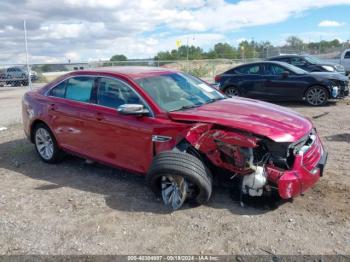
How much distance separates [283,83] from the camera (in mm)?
12227

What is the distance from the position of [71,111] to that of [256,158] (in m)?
2.92

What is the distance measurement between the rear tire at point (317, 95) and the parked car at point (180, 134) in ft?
22.9

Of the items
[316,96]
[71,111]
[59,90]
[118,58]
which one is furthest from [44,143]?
[118,58]

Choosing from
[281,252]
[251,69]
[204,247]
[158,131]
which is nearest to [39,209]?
[158,131]

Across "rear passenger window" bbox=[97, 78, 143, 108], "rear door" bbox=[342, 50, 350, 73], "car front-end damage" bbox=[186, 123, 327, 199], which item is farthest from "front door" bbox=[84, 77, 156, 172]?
"rear door" bbox=[342, 50, 350, 73]

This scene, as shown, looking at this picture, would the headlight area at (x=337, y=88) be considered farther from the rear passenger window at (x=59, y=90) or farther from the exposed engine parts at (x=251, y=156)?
the rear passenger window at (x=59, y=90)

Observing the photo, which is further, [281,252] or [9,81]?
[9,81]

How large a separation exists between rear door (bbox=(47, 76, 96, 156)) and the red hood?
63.0 inches

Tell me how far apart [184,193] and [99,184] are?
1.58m

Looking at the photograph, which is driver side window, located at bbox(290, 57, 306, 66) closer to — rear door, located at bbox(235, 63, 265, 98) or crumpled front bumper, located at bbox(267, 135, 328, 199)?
rear door, located at bbox(235, 63, 265, 98)

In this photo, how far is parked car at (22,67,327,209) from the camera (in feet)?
14.0

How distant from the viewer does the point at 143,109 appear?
4859 millimetres

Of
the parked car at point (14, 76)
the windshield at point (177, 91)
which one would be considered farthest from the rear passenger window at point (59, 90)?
the parked car at point (14, 76)

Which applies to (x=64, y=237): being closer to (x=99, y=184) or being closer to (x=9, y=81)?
(x=99, y=184)
